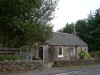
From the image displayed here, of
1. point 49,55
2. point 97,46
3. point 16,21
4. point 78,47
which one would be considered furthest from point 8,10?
point 97,46

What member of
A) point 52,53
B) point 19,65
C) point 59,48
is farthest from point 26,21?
point 59,48

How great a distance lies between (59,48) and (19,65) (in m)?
16.3

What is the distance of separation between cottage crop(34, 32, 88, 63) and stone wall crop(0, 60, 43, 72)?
9730 mm

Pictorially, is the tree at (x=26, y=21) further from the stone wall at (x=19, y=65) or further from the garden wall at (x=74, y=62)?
the garden wall at (x=74, y=62)

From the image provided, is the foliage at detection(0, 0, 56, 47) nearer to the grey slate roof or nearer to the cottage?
the cottage

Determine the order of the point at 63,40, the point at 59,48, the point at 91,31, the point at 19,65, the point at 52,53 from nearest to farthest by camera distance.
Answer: the point at 19,65 < the point at 52,53 < the point at 59,48 < the point at 63,40 < the point at 91,31

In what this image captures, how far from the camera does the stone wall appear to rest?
922 inches

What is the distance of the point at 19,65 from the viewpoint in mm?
24828

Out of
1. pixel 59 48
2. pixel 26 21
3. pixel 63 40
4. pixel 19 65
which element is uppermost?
pixel 26 21

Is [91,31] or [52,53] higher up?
[91,31]

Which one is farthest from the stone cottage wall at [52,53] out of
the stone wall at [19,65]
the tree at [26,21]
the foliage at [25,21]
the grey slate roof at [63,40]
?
the stone wall at [19,65]

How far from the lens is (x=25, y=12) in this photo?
87.4 ft

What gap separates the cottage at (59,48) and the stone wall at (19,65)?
9.73 meters

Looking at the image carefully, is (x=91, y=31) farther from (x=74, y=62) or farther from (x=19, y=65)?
(x=19, y=65)
